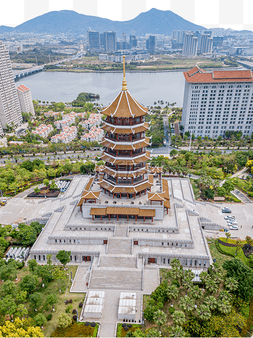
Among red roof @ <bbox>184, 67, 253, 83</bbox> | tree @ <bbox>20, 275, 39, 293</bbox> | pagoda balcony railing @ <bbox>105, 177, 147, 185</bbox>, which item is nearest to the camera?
tree @ <bbox>20, 275, 39, 293</bbox>

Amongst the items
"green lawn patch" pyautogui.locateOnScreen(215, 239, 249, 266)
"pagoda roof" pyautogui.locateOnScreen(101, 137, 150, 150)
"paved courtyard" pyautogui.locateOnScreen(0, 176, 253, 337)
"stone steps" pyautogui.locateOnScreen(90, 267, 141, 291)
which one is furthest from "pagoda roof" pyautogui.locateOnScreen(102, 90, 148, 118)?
"green lawn patch" pyautogui.locateOnScreen(215, 239, 249, 266)

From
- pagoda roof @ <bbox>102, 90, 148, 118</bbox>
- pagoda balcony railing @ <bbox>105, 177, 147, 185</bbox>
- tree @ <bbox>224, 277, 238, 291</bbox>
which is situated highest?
pagoda roof @ <bbox>102, 90, 148, 118</bbox>

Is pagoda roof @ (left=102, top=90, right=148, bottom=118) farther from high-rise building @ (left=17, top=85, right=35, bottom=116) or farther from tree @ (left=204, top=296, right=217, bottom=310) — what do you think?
high-rise building @ (left=17, top=85, right=35, bottom=116)

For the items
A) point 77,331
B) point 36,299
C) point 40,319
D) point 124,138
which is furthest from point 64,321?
point 124,138

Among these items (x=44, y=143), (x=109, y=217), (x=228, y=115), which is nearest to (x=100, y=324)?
(x=109, y=217)

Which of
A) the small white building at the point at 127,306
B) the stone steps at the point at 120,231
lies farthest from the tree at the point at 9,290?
the stone steps at the point at 120,231

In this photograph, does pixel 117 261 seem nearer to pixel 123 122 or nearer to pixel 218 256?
pixel 218 256

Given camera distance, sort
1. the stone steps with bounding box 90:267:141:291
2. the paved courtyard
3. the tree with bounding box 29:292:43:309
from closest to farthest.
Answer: the tree with bounding box 29:292:43:309 < the stone steps with bounding box 90:267:141:291 < the paved courtyard
